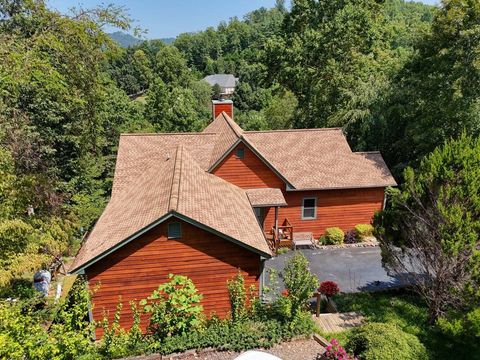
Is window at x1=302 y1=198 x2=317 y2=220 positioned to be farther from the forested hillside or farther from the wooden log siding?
the wooden log siding

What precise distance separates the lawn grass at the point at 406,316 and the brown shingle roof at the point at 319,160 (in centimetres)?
797

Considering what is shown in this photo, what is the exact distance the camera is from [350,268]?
720 inches

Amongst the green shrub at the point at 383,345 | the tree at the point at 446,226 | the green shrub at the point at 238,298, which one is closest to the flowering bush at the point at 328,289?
the tree at the point at 446,226

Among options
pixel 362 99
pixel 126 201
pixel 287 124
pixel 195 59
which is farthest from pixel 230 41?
pixel 126 201

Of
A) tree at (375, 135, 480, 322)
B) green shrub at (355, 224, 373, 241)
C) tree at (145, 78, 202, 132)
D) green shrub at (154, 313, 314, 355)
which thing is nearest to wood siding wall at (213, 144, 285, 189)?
green shrub at (355, 224, 373, 241)

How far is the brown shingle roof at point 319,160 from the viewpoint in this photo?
2197 cm

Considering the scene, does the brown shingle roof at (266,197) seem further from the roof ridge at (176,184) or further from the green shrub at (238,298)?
the green shrub at (238,298)

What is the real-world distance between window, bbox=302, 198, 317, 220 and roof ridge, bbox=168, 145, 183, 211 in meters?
8.44

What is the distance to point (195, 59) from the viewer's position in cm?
15362

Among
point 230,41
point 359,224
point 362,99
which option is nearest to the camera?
point 359,224

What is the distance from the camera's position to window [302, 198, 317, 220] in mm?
22188

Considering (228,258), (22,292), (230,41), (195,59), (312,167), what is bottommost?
(22,292)

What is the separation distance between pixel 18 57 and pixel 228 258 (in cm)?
905

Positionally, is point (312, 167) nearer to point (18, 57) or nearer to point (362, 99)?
point (362, 99)
